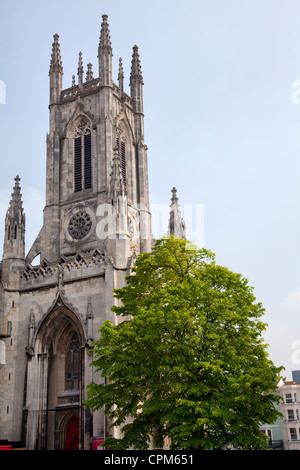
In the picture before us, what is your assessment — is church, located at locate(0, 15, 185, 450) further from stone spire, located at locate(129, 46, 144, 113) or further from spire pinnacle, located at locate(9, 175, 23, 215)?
stone spire, located at locate(129, 46, 144, 113)

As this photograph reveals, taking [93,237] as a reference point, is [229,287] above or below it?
below

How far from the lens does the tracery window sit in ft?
103

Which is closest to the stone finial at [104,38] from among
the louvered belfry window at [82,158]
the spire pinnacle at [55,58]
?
the spire pinnacle at [55,58]

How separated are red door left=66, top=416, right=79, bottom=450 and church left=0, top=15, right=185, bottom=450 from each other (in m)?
0.06

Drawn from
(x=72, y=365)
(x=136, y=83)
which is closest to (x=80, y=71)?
(x=136, y=83)

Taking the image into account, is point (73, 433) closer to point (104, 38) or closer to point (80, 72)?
point (80, 72)

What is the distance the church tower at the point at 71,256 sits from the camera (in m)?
30.6

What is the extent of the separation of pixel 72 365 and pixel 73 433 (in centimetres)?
408

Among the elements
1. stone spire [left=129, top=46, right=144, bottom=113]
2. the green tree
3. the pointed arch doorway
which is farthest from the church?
the green tree

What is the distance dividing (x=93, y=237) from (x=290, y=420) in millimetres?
27501

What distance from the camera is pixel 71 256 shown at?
35750mm
